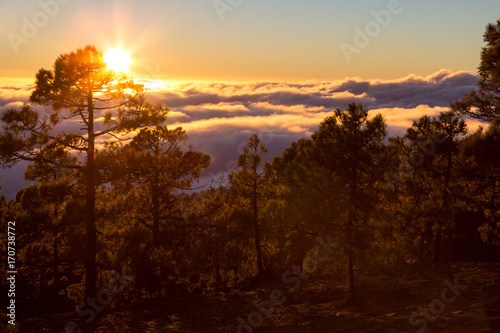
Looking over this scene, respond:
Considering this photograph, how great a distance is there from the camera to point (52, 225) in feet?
81.5

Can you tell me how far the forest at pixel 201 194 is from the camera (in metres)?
17.5

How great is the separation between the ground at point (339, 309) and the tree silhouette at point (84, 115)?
3.97 metres

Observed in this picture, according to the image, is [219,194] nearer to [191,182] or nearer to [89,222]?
[191,182]

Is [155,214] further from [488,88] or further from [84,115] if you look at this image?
[488,88]

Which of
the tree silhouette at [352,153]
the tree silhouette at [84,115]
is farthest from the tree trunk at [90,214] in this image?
the tree silhouette at [352,153]

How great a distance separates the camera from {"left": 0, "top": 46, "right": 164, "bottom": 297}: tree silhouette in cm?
1694

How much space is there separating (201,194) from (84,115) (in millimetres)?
10085

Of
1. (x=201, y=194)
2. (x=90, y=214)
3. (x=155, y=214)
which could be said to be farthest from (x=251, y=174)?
(x=90, y=214)

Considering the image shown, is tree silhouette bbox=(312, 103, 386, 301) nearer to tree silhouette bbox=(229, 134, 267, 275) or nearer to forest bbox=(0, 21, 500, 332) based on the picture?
forest bbox=(0, 21, 500, 332)

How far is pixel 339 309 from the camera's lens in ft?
61.7

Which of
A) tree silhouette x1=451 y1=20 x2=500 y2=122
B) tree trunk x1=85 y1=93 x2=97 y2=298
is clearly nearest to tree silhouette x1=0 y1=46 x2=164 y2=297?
tree trunk x1=85 y1=93 x2=97 y2=298

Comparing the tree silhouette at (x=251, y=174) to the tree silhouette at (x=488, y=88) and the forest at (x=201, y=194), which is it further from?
the tree silhouette at (x=488, y=88)

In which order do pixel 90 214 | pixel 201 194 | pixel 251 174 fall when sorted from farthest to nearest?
pixel 251 174
pixel 201 194
pixel 90 214

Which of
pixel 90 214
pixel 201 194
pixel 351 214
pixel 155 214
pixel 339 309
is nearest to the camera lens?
pixel 90 214
